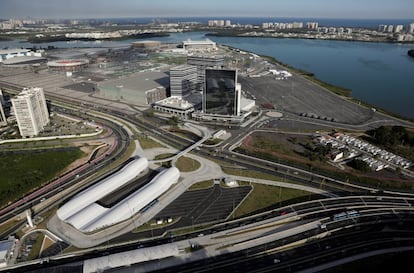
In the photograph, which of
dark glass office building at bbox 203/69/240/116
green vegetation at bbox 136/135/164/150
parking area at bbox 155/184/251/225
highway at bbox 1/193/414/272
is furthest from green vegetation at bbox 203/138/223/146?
highway at bbox 1/193/414/272

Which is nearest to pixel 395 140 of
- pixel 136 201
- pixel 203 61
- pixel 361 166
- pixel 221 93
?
pixel 361 166

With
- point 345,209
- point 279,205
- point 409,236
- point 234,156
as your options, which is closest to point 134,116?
point 234,156

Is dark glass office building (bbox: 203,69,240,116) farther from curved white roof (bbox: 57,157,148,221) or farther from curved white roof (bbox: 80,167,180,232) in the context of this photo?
curved white roof (bbox: 80,167,180,232)

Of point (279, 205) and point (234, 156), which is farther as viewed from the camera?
point (234, 156)

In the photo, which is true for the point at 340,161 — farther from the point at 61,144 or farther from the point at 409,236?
the point at 61,144

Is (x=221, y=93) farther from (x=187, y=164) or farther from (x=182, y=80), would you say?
(x=187, y=164)
